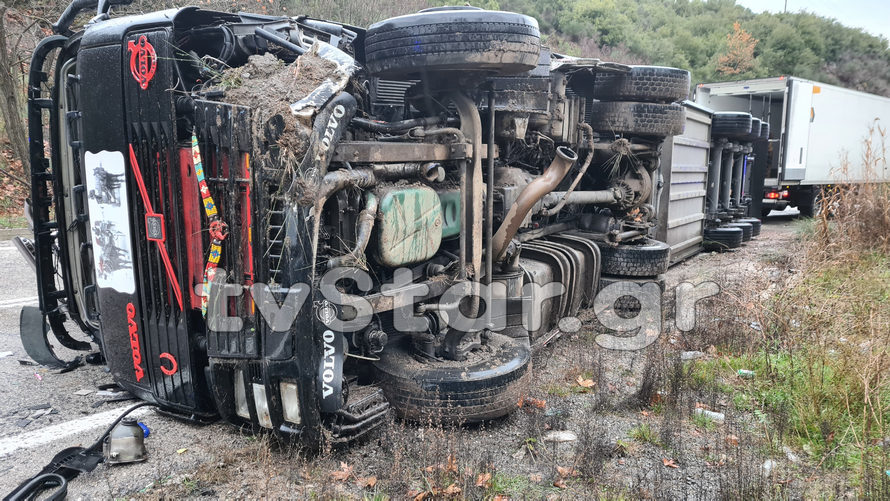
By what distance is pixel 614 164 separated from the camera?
623 cm

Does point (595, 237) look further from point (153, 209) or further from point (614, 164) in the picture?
point (153, 209)

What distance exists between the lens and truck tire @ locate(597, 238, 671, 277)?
20.2 ft

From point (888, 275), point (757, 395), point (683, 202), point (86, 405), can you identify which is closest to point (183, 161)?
point (86, 405)

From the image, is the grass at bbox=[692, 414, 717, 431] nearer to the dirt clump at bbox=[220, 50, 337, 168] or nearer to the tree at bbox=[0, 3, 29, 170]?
the dirt clump at bbox=[220, 50, 337, 168]

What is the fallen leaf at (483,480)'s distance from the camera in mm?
2715

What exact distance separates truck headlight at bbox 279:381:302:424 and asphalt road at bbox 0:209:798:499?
1.22ft

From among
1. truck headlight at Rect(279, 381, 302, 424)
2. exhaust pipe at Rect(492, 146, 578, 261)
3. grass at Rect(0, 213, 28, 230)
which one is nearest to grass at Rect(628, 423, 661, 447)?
exhaust pipe at Rect(492, 146, 578, 261)

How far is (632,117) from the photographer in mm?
5906

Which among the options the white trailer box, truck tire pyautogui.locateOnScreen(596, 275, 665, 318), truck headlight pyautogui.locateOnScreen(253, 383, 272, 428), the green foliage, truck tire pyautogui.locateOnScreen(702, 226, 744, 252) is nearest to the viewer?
truck headlight pyautogui.locateOnScreen(253, 383, 272, 428)

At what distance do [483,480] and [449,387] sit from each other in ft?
2.05

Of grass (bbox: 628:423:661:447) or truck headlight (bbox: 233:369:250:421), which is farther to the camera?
grass (bbox: 628:423:661:447)

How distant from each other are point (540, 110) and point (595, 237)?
2.44 m

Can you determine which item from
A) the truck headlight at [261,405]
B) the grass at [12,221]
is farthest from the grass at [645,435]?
the grass at [12,221]

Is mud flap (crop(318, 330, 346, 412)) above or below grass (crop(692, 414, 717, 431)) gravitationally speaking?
above
